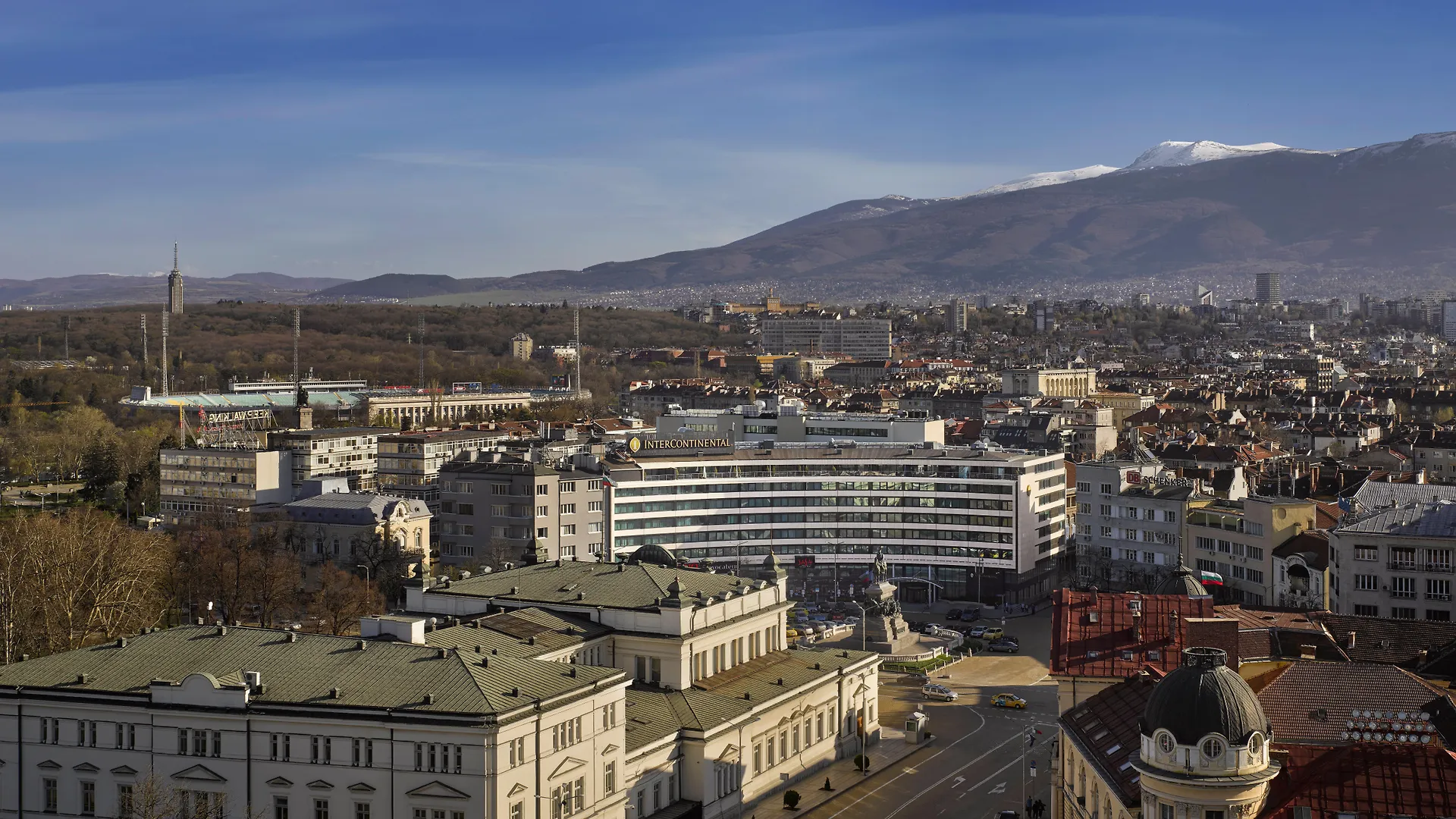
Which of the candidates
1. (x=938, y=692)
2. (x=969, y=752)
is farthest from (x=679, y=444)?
(x=969, y=752)

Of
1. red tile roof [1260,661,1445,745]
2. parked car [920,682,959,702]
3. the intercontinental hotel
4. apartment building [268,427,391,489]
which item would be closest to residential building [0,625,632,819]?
red tile roof [1260,661,1445,745]

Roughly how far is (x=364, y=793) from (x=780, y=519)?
209ft

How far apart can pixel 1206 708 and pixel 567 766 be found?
65.8ft

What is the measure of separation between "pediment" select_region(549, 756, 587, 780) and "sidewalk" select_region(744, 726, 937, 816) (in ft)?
34.0

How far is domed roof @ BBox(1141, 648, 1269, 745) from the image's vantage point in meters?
33.7

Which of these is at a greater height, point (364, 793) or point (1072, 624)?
point (1072, 624)

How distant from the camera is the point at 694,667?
59969 millimetres

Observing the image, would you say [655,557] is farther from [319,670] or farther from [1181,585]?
[319,670]

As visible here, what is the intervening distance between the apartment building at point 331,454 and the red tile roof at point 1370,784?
99.3 metres

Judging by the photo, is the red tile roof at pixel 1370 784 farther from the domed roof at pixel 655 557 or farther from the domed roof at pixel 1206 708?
the domed roof at pixel 655 557

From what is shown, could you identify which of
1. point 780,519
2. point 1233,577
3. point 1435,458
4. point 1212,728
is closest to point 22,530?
point 780,519

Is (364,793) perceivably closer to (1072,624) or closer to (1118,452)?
(1072,624)

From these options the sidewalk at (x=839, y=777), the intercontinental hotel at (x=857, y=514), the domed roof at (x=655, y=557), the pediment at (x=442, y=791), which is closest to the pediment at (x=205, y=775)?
the pediment at (x=442, y=791)

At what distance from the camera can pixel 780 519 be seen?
10850cm
